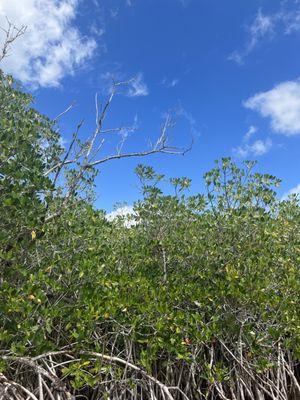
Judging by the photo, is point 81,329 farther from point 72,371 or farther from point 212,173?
point 212,173

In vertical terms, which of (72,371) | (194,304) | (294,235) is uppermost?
(294,235)

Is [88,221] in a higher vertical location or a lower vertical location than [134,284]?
higher

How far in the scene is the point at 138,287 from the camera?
4598mm

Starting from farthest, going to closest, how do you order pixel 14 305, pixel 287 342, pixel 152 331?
pixel 287 342 < pixel 152 331 < pixel 14 305

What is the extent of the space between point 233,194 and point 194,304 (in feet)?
5.83

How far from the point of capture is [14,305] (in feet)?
10.8

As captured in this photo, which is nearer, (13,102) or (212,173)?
(13,102)

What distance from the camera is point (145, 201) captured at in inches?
244

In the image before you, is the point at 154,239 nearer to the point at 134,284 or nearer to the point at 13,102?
the point at 134,284

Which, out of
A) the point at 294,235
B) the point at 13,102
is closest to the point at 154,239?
the point at 294,235

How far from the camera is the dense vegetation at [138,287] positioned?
3.75 m

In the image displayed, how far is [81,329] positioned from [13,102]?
8.03ft

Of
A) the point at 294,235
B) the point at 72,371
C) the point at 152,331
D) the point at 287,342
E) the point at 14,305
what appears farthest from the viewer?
the point at 294,235

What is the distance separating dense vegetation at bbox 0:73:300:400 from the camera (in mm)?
3752
